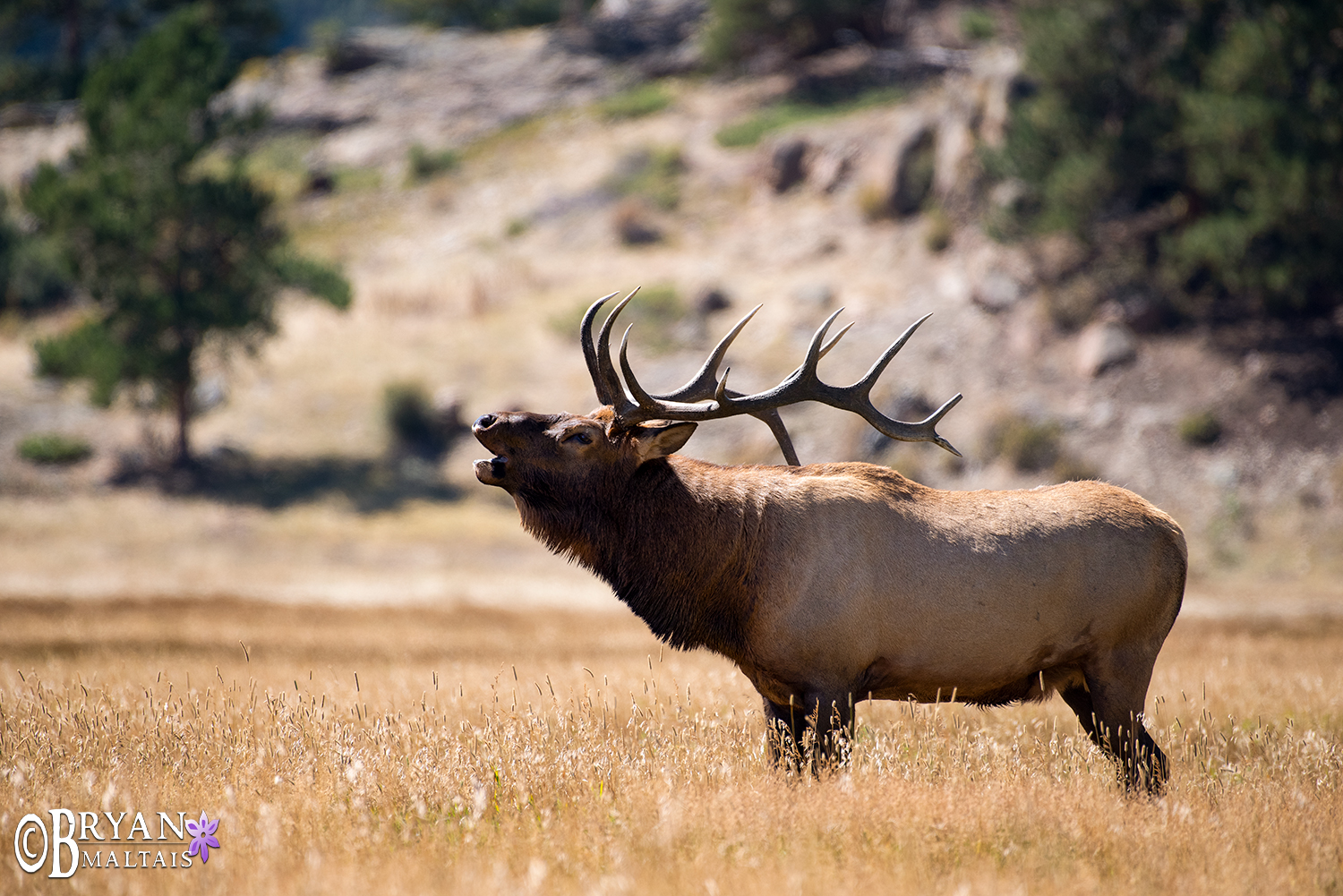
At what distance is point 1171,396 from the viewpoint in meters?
28.6

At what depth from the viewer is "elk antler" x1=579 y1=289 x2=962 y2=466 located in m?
7.04

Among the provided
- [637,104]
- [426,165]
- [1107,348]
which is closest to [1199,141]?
[1107,348]

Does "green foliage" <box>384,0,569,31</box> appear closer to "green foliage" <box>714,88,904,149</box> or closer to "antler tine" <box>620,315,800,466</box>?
"green foliage" <box>714,88,904,149</box>

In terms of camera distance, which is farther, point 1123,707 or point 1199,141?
point 1199,141

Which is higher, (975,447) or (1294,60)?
(1294,60)

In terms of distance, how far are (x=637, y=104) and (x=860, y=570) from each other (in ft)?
168

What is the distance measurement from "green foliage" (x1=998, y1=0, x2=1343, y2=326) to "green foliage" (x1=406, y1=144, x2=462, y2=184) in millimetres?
29563

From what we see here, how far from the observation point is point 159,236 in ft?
104

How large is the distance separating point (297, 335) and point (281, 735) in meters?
34.0

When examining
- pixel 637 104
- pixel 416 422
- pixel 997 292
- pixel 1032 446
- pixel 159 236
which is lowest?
pixel 416 422

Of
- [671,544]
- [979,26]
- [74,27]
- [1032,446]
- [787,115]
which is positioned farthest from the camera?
[74,27]

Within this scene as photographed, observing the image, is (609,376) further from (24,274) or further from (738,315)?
(24,274)

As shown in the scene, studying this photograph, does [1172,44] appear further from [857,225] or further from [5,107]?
[5,107]

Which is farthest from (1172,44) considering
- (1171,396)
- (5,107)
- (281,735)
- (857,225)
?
(5,107)
